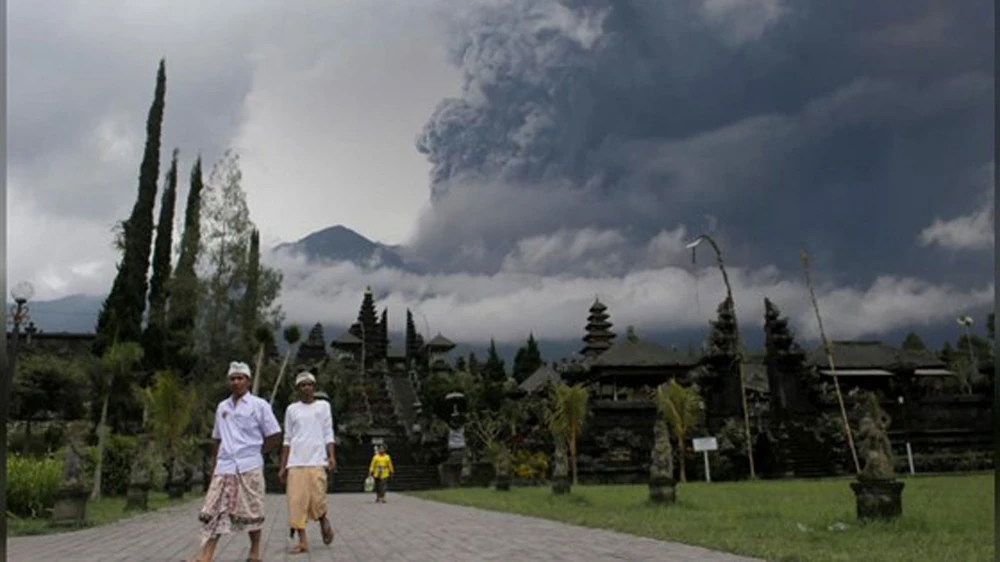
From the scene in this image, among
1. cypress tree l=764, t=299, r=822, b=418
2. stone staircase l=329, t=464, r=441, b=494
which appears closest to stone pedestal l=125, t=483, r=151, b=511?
stone staircase l=329, t=464, r=441, b=494

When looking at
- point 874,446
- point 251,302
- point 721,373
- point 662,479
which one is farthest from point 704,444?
point 251,302

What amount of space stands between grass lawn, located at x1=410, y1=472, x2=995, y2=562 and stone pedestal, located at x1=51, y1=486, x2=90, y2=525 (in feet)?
21.4

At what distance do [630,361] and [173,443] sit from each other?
22318mm

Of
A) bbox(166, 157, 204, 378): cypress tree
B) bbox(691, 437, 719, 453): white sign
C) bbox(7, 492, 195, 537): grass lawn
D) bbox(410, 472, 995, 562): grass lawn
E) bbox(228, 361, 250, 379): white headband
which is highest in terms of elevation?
bbox(166, 157, 204, 378): cypress tree

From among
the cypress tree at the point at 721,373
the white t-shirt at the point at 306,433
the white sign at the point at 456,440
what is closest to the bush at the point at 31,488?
the white t-shirt at the point at 306,433

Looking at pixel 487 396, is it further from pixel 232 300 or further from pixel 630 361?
pixel 232 300

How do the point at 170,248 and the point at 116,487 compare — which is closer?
the point at 116,487

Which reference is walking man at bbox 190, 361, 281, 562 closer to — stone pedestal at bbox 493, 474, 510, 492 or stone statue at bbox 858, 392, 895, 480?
stone statue at bbox 858, 392, 895, 480

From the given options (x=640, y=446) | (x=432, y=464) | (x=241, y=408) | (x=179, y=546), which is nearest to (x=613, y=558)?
(x=241, y=408)

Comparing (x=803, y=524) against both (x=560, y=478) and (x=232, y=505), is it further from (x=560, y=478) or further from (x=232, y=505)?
(x=560, y=478)

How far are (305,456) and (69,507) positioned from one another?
18.2 ft

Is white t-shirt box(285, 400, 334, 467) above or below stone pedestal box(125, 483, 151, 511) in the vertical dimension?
above

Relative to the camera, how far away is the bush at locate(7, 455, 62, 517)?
13.6 metres

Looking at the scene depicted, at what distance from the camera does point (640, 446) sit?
33.4m
